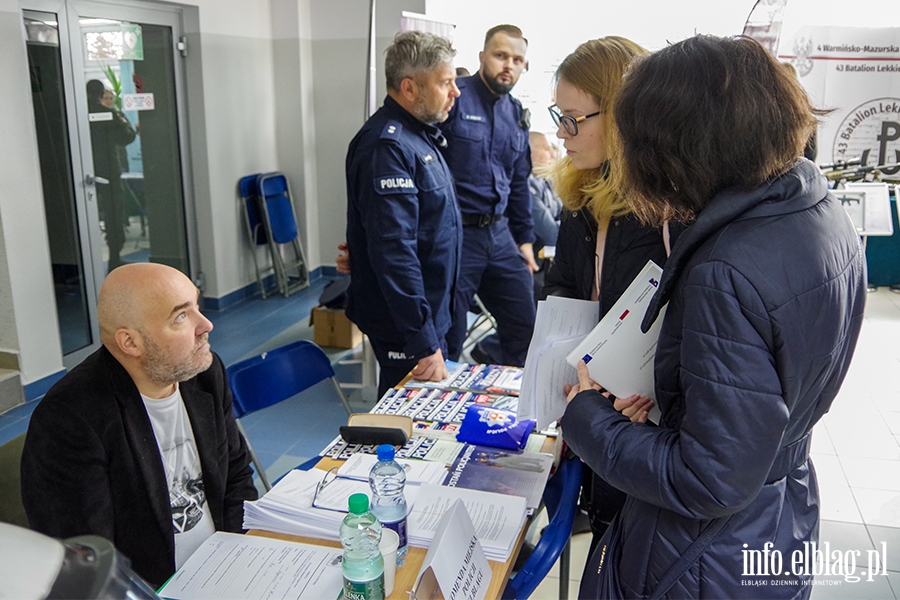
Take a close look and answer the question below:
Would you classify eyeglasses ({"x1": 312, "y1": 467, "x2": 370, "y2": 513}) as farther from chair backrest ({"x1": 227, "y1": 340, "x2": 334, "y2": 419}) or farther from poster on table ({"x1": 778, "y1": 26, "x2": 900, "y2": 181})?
poster on table ({"x1": 778, "y1": 26, "x2": 900, "y2": 181})

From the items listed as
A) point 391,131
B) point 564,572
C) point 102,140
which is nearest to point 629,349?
point 564,572

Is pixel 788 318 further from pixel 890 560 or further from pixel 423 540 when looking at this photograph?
pixel 890 560

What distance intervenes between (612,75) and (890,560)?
2228 millimetres

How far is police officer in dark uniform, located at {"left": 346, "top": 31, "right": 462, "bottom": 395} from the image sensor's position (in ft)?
8.16

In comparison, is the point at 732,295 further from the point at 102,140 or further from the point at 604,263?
the point at 102,140

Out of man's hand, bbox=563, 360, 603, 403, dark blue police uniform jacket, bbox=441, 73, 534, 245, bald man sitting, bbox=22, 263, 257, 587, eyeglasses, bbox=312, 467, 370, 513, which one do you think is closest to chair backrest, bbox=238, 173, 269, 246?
dark blue police uniform jacket, bbox=441, 73, 534, 245

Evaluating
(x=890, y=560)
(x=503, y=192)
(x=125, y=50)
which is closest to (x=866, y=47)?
(x=503, y=192)

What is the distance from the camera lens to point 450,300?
2.88 m

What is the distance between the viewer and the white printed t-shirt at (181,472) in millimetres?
1710

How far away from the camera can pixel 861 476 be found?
345cm

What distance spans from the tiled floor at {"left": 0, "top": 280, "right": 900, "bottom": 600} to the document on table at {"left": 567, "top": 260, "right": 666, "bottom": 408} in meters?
1.37

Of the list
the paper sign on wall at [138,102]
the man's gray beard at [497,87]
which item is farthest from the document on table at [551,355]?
the paper sign on wall at [138,102]

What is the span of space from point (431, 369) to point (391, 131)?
858 millimetres

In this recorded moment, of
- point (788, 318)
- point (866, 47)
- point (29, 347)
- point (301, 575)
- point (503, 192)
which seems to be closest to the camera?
point (788, 318)
